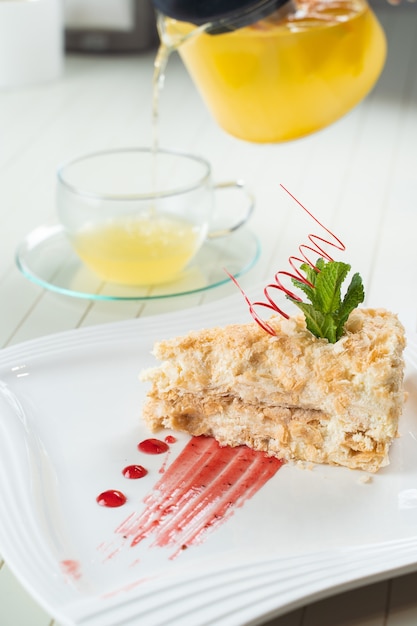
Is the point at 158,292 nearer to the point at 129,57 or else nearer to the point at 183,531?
the point at 183,531

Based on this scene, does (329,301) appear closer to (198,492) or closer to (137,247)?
(198,492)

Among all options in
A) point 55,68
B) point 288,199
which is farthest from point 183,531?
point 55,68

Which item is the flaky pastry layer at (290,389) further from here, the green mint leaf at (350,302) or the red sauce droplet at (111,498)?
the red sauce droplet at (111,498)

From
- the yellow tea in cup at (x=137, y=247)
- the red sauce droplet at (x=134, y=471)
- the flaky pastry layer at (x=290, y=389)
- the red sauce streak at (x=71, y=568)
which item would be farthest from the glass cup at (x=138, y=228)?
the red sauce streak at (x=71, y=568)

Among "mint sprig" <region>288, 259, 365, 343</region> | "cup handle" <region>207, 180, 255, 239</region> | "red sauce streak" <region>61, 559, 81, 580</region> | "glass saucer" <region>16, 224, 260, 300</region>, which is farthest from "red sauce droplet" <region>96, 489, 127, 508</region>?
"cup handle" <region>207, 180, 255, 239</region>

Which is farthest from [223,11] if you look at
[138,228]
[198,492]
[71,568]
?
[71,568]

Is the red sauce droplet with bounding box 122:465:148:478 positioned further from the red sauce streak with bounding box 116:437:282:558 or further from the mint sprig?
the mint sprig
